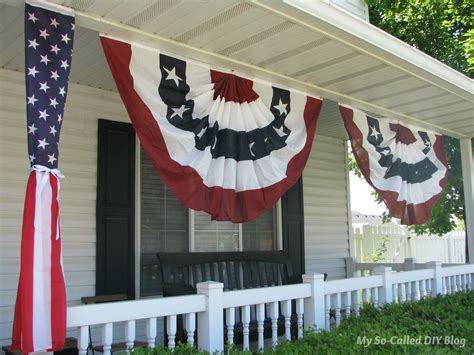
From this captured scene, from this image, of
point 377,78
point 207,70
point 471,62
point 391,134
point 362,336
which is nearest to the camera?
point 362,336

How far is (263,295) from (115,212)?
7.08 feet

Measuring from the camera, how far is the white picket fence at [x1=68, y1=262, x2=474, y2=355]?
3.23 metres

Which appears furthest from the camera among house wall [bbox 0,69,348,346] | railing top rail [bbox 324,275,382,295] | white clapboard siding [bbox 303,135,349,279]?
white clapboard siding [bbox 303,135,349,279]

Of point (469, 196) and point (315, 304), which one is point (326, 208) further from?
point (315, 304)

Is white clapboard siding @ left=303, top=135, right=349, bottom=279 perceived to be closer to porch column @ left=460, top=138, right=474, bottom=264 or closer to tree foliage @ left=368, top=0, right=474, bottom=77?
porch column @ left=460, top=138, right=474, bottom=264

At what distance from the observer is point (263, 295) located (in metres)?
4.13

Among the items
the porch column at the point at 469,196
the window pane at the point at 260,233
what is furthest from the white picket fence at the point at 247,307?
the porch column at the point at 469,196

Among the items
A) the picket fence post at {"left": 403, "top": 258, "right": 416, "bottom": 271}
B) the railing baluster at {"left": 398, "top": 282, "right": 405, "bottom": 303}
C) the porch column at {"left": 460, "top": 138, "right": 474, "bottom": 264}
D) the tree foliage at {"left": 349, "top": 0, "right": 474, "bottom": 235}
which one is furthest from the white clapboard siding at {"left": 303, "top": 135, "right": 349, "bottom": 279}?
the tree foliage at {"left": 349, "top": 0, "right": 474, "bottom": 235}

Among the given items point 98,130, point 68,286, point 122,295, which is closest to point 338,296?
point 122,295

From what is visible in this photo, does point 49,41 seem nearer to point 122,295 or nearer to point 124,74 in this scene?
point 124,74

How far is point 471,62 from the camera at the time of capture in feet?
26.7

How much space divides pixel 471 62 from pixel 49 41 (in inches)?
273

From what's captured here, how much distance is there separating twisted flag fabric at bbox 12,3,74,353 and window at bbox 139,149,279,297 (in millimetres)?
2612

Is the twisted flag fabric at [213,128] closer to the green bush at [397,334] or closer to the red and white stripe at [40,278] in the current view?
the red and white stripe at [40,278]
